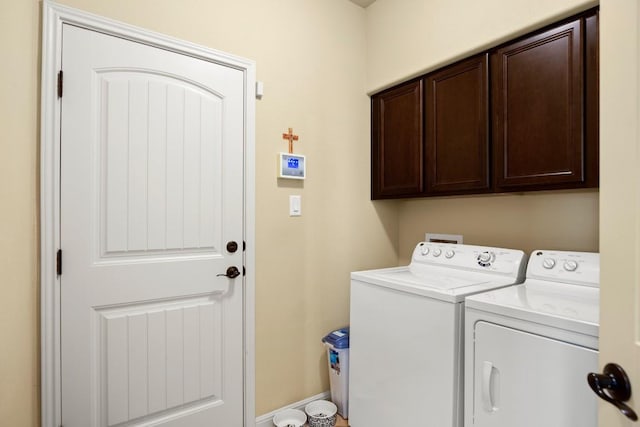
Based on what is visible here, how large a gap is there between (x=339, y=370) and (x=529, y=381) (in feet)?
3.81

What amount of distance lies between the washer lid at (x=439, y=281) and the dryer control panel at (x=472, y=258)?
4 cm

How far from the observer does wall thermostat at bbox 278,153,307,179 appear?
6.71 ft

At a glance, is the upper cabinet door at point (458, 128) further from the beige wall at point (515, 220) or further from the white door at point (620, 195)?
the white door at point (620, 195)

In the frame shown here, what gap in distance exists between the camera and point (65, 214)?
4.81ft

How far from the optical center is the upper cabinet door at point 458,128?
1806 mm

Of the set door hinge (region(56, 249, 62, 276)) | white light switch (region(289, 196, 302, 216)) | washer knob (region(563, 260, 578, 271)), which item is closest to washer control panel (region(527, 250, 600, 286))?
washer knob (region(563, 260, 578, 271))

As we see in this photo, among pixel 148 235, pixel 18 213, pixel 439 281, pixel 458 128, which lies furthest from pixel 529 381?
pixel 18 213

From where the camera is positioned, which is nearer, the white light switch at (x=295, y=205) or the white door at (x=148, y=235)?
the white door at (x=148, y=235)

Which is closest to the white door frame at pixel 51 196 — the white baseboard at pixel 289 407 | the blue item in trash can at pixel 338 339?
the white baseboard at pixel 289 407

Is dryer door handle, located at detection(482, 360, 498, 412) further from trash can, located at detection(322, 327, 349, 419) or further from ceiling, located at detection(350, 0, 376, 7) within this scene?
ceiling, located at detection(350, 0, 376, 7)

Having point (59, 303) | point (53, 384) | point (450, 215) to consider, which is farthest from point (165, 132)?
point (450, 215)

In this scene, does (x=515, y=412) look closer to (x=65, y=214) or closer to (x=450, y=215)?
(x=450, y=215)

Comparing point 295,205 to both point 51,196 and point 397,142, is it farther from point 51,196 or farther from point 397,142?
point 51,196

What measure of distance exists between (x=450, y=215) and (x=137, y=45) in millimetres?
2020
